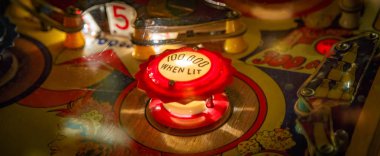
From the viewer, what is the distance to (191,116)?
949 millimetres

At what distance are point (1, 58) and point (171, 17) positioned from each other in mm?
415

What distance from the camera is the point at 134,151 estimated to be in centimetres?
89

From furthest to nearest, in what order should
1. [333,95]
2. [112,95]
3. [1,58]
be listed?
1. [1,58]
2. [112,95]
3. [333,95]

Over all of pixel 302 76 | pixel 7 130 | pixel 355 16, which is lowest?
pixel 7 130

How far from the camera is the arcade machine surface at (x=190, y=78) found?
888mm

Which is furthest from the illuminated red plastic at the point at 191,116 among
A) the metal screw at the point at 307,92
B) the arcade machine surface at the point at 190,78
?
the metal screw at the point at 307,92

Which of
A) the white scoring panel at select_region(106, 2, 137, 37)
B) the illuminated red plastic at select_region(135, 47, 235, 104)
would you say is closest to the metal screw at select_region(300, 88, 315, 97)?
the illuminated red plastic at select_region(135, 47, 235, 104)

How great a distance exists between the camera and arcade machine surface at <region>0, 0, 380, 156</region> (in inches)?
35.0

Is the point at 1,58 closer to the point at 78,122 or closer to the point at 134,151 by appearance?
the point at 78,122

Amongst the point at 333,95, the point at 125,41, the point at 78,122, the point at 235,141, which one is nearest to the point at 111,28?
the point at 125,41

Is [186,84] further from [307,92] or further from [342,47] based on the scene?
[342,47]

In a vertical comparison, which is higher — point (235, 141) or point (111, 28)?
point (111, 28)

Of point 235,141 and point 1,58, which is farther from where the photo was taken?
point 1,58

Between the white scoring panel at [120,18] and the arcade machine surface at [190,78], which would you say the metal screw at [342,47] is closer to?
the arcade machine surface at [190,78]
